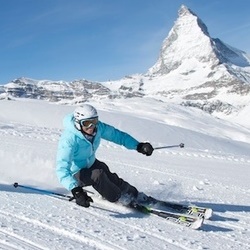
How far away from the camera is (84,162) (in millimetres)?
6090

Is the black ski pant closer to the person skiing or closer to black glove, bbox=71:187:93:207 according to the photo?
the person skiing

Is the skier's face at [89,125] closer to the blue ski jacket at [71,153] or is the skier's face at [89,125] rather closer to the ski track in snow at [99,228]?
the blue ski jacket at [71,153]

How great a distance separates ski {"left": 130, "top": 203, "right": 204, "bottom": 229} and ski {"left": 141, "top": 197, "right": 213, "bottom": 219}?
0.32m

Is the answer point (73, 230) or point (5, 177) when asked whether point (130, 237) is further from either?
point (5, 177)

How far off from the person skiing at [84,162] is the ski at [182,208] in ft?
0.51

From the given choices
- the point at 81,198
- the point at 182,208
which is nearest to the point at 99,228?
the point at 81,198

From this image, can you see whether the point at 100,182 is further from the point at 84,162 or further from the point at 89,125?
the point at 89,125

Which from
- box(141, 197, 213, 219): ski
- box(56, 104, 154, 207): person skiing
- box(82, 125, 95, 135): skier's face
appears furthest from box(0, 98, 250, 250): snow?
box(82, 125, 95, 135): skier's face

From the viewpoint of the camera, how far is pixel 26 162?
9.20 meters

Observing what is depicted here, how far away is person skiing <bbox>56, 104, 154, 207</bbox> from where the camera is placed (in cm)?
573

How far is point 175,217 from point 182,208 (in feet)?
1.80

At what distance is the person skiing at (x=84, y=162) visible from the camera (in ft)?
18.8

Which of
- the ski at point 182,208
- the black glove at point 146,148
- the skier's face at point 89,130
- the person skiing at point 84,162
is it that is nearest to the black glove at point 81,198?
the person skiing at point 84,162

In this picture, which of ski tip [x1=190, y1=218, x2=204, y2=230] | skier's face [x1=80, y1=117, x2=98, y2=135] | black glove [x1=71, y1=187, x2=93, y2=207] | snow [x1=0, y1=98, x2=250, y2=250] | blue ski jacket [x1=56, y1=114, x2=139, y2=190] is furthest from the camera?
skier's face [x1=80, y1=117, x2=98, y2=135]
